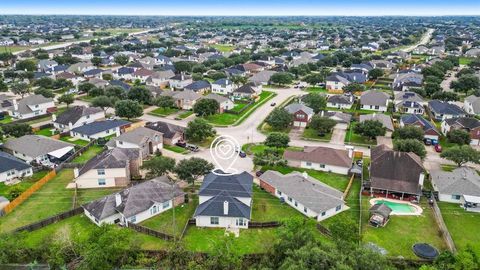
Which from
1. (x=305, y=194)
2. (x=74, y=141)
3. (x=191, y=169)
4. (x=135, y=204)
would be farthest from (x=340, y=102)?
(x=135, y=204)

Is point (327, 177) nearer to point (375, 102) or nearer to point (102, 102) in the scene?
point (375, 102)

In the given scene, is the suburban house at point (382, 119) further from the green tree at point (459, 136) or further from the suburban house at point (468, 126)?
the green tree at point (459, 136)

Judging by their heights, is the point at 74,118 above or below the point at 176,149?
above

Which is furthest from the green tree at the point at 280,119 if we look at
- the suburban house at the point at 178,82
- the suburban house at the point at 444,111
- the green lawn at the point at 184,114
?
the suburban house at the point at 178,82

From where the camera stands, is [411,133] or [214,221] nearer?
[214,221]

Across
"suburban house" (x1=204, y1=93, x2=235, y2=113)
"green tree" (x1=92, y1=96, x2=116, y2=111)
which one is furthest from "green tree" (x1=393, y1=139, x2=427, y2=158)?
"green tree" (x1=92, y1=96, x2=116, y2=111)

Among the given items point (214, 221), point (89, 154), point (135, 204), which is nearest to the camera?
point (214, 221)

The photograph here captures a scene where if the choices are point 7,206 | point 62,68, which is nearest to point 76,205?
point 7,206
